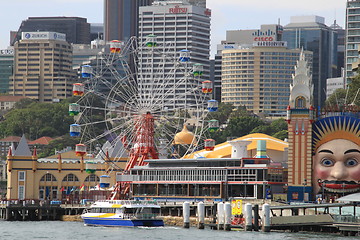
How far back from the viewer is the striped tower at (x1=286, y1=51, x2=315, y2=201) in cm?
14612

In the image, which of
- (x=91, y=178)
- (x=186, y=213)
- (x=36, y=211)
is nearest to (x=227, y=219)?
(x=186, y=213)

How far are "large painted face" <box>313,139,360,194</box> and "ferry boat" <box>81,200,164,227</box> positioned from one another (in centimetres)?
2151

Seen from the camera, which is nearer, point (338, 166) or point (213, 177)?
point (338, 166)

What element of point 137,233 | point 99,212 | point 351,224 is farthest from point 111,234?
point 351,224

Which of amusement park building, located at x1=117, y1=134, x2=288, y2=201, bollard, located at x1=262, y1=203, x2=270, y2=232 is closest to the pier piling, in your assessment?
bollard, located at x1=262, y1=203, x2=270, y2=232

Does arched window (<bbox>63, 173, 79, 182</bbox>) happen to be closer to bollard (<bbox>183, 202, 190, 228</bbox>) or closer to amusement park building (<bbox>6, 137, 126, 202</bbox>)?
amusement park building (<bbox>6, 137, 126, 202</bbox>)

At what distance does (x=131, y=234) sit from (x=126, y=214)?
1126 centimetres

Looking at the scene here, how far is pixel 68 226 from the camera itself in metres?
145

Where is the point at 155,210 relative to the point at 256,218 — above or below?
below

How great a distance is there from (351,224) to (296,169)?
27.0 m

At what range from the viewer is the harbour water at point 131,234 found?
12162cm

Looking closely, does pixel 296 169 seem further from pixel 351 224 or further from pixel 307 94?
pixel 351 224

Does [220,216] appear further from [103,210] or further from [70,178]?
[70,178]

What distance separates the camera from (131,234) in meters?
128
